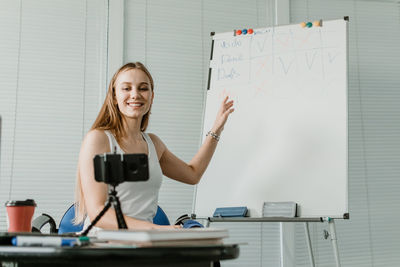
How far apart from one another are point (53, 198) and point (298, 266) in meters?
1.62

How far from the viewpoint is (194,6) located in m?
3.20

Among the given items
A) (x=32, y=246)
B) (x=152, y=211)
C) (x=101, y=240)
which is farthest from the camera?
(x=152, y=211)

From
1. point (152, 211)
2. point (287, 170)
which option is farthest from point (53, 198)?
point (287, 170)

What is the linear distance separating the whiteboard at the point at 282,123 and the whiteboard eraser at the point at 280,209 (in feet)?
0.13

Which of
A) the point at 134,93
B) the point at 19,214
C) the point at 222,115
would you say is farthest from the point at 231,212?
the point at 19,214

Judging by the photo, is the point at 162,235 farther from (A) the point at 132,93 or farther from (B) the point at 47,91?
(B) the point at 47,91

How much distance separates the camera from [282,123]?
2.44m

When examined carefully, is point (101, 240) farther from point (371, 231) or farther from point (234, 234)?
point (371, 231)

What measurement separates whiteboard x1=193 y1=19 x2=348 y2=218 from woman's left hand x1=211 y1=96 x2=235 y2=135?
0.16m

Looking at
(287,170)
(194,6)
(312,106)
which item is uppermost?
(194,6)

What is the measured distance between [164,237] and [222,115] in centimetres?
152

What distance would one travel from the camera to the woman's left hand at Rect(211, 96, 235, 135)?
226 centimetres

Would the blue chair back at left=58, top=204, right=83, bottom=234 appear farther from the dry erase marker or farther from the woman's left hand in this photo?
→ the dry erase marker

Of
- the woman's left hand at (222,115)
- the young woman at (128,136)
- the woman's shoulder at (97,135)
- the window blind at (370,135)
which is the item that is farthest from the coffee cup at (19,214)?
the window blind at (370,135)
